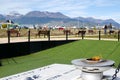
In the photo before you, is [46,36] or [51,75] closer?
[51,75]

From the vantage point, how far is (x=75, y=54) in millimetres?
20266

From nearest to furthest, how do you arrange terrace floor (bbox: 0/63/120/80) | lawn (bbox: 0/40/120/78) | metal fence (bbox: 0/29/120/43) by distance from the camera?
terrace floor (bbox: 0/63/120/80) → lawn (bbox: 0/40/120/78) → metal fence (bbox: 0/29/120/43)

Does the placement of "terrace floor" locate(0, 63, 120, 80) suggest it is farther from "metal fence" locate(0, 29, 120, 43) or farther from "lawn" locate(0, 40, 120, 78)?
"metal fence" locate(0, 29, 120, 43)

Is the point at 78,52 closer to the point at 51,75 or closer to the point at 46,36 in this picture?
the point at 51,75

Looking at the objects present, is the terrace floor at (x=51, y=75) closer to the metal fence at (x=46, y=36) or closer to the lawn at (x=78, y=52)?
the lawn at (x=78, y=52)

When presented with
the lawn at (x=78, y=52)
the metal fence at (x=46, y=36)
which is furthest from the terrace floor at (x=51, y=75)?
the metal fence at (x=46, y=36)

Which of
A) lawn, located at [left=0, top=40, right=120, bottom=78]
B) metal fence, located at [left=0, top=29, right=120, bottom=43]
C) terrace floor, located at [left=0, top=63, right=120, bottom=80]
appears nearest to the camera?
terrace floor, located at [left=0, top=63, right=120, bottom=80]

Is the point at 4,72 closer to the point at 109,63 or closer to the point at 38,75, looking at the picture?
the point at 38,75

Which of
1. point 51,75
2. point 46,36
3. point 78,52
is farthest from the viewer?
point 46,36

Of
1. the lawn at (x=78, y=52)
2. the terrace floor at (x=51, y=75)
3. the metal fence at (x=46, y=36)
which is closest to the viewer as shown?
the terrace floor at (x=51, y=75)

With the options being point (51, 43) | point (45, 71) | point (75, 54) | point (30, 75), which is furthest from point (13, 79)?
point (51, 43)

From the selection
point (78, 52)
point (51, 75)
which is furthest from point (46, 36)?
point (51, 75)

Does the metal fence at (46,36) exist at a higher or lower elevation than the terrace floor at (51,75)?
higher

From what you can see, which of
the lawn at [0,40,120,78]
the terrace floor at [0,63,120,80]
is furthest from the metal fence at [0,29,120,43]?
the terrace floor at [0,63,120,80]
